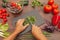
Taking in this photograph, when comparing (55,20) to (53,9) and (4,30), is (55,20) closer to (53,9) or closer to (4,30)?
(53,9)

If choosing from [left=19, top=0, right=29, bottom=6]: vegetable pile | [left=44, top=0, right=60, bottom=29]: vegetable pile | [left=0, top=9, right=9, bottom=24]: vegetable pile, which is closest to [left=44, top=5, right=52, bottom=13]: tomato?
[left=44, top=0, right=60, bottom=29]: vegetable pile

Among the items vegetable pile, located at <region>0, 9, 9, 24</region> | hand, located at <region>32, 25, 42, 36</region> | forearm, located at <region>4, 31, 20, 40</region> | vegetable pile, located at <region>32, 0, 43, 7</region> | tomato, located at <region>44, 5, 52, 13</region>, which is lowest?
forearm, located at <region>4, 31, 20, 40</region>

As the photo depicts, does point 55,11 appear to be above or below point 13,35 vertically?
above

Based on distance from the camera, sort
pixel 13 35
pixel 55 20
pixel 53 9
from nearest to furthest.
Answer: pixel 13 35
pixel 55 20
pixel 53 9

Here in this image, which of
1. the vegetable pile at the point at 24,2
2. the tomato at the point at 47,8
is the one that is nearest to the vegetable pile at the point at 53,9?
the tomato at the point at 47,8

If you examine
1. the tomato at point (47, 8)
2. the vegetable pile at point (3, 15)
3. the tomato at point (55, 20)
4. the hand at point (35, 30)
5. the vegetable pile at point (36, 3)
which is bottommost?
the hand at point (35, 30)

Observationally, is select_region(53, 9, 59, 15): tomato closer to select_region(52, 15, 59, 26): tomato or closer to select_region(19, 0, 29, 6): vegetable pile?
select_region(52, 15, 59, 26): tomato

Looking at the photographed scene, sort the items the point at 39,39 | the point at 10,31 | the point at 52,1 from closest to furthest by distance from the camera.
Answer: the point at 39,39 < the point at 10,31 < the point at 52,1

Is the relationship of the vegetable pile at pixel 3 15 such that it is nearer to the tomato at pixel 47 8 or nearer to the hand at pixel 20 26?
the hand at pixel 20 26

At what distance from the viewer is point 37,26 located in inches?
61.5

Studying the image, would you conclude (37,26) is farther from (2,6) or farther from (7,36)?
(2,6)

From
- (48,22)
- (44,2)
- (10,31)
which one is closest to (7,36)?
(10,31)

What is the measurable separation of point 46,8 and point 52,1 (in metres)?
0.11

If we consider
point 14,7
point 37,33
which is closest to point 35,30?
point 37,33
